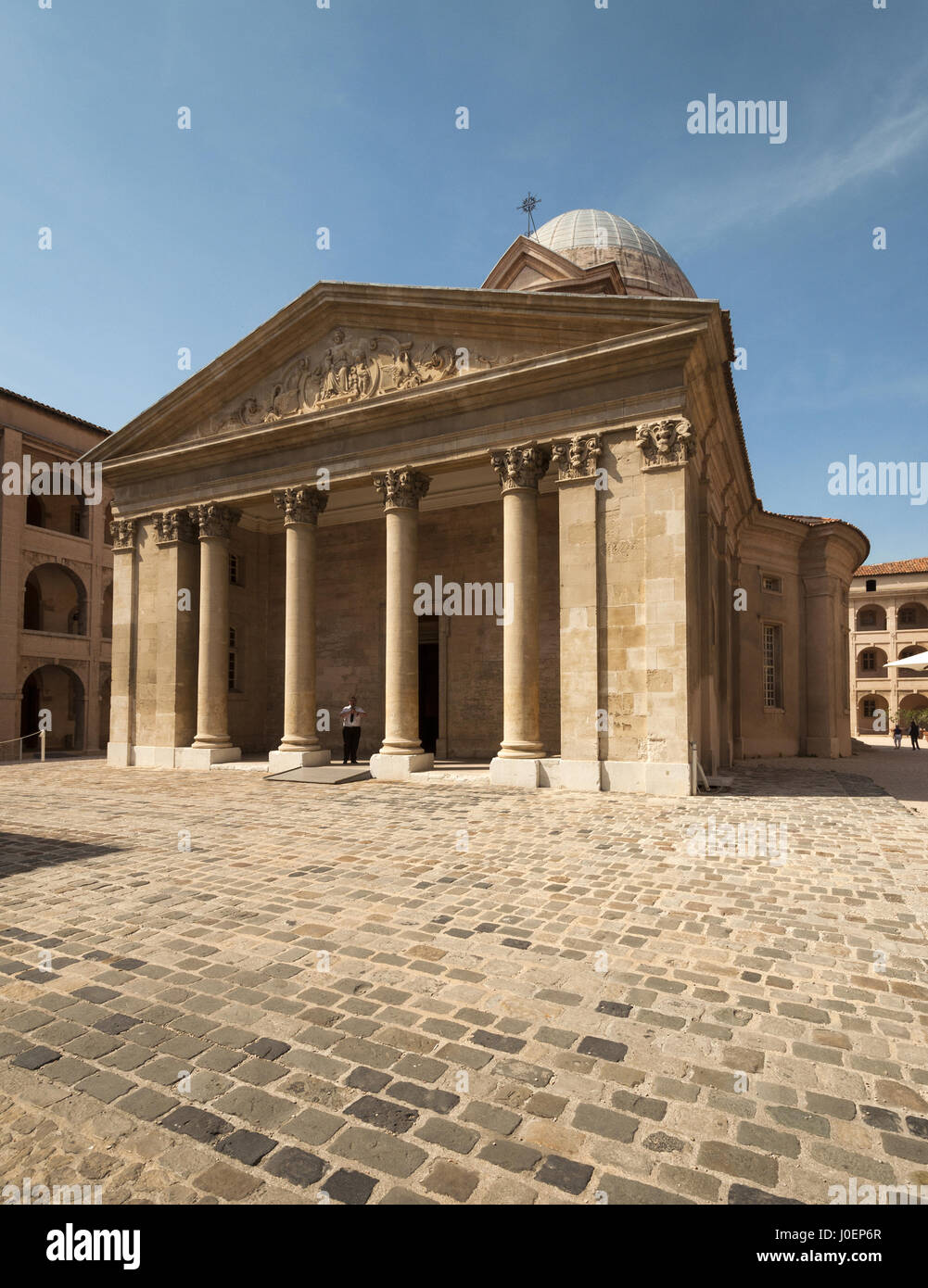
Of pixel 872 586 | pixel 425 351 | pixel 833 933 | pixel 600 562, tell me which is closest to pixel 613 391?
pixel 600 562

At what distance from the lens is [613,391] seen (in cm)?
1529

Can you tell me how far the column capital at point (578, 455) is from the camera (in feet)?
50.5

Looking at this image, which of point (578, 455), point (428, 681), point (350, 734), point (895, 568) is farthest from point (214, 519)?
point (895, 568)

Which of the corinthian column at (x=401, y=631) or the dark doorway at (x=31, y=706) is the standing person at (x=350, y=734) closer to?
the corinthian column at (x=401, y=631)

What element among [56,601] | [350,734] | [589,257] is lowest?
[350,734]

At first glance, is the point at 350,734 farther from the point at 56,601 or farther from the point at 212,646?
the point at 56,601

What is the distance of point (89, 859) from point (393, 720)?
946 centimetres

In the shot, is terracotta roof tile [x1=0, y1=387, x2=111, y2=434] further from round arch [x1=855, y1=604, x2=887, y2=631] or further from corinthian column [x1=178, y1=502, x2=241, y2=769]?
round arch [x1=855, y1=604, x2=887, y2=631]

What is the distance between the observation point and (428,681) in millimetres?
23844

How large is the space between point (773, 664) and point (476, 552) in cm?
1379

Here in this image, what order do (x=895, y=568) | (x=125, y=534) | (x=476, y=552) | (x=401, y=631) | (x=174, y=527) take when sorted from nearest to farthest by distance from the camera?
(x=401, y=631)
(x=174, y=527)
(x=476, y=552)
(x=125, y=534)
(x=895, y=568)

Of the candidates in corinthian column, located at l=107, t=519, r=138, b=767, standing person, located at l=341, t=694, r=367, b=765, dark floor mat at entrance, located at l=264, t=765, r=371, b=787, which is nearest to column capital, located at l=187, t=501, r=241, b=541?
corinthian column, located at l=107, t=519, r=138, b=767

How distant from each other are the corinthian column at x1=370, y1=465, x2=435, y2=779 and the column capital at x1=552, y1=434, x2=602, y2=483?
395cm
